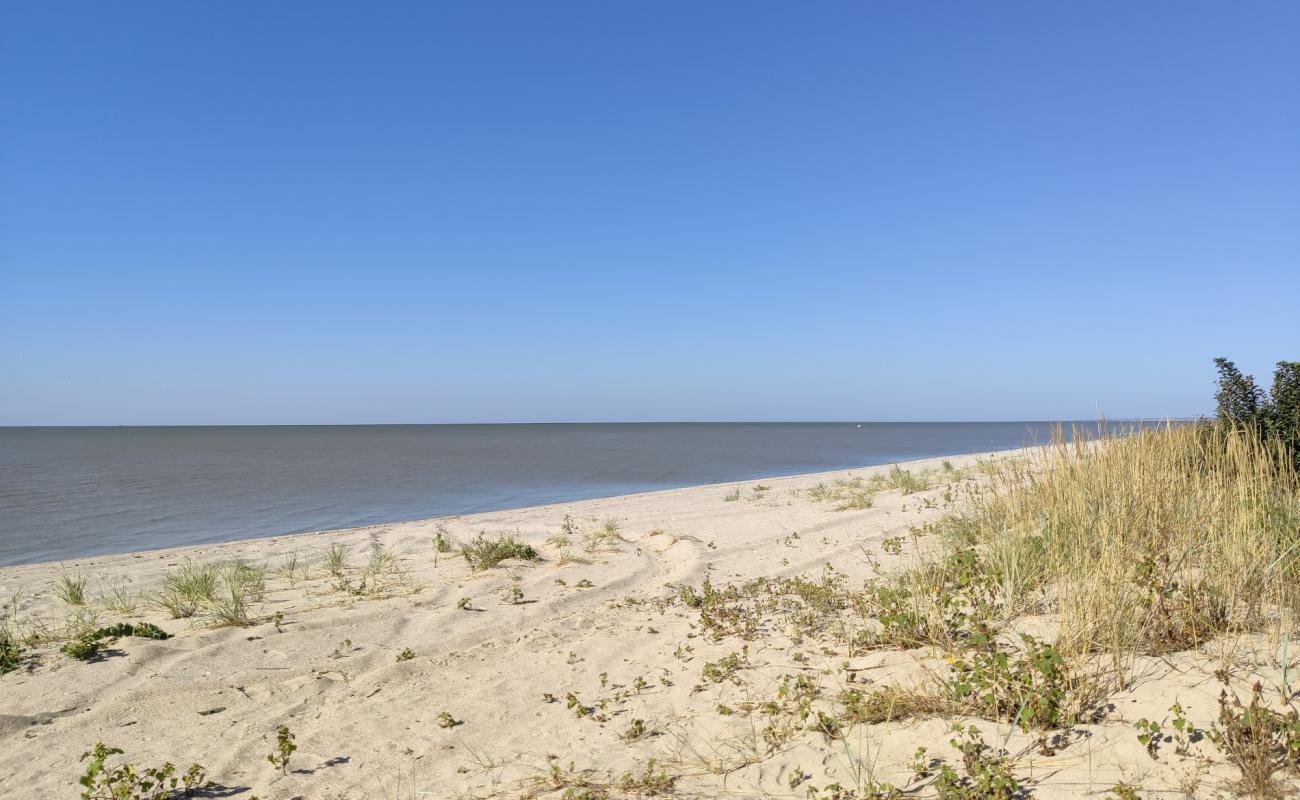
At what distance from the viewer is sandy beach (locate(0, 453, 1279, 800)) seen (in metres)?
3.52

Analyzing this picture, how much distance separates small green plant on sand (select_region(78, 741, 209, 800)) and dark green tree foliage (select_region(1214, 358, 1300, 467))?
9536 mm

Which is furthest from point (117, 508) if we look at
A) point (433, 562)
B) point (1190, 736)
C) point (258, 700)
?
point (1190, 736)

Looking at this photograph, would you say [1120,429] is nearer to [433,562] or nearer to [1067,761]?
[1067,761]

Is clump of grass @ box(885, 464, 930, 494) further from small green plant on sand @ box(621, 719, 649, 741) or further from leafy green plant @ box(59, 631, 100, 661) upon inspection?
leafy green plant @ box(59, 631, 100, 661)

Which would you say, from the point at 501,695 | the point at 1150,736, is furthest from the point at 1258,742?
the point at 501,695

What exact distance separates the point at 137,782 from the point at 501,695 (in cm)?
204

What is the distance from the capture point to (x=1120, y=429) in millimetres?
6609

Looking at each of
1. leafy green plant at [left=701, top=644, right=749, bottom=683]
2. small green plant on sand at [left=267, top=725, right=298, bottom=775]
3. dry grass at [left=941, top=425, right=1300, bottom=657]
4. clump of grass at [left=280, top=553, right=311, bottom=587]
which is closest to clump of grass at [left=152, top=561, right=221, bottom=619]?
clump of grass at [left=280, top=553, right=311, bottom=587]

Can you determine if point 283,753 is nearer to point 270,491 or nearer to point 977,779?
point 977,779

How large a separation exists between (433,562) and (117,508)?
12.9 meters

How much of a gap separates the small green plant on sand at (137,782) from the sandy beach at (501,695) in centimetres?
13

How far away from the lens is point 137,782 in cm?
370

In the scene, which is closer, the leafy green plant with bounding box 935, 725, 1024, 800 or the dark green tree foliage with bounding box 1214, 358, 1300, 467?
the leafy green plant with bounding box 935, 725, 1024, 800

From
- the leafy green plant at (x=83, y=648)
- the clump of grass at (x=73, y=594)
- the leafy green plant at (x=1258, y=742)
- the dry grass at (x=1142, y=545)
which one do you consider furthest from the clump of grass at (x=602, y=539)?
the leafy green plant at (x=1258, y=742)
